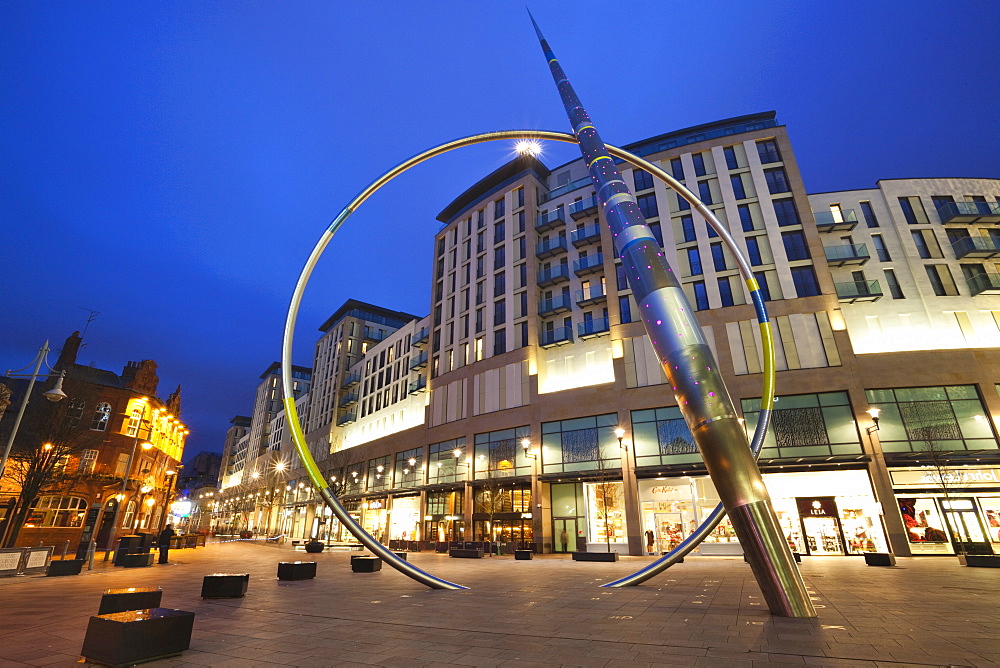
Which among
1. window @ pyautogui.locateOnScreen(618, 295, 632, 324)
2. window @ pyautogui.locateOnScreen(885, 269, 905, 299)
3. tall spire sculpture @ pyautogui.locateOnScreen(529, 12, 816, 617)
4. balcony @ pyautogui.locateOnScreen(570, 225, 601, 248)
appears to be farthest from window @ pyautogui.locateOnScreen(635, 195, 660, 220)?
tall spire sculpture @ pyautogui.locateOnScreen(529, 12, 816, 617)

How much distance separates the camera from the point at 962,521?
1198 inches

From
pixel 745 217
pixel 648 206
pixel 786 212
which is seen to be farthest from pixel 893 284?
pixel 648 206

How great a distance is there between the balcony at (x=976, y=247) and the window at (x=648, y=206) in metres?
23.1

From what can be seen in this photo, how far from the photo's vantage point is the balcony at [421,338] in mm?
61800

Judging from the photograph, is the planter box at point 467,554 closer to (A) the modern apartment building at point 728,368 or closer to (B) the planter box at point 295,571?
(A) the modern apartment building at point 728,368

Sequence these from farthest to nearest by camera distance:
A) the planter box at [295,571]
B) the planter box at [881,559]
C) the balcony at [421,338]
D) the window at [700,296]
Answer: the balcony at [421,338] → the window at [700,296] → the planter box at [881,559] → the planter box at [295,571]

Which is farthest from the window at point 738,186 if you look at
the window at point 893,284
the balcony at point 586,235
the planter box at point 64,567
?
the planter box at point 64,567

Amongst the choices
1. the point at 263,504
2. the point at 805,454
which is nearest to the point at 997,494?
the point at 805,454

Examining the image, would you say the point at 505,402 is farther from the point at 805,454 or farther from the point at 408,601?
the point at 408,601

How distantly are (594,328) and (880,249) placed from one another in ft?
78.4

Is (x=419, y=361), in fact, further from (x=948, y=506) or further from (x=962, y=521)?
(x=962, y=521)

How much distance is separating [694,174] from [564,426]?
1025 inches

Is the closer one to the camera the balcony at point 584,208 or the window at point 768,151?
the window at point 768,151

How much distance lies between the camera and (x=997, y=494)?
99.5 ft
